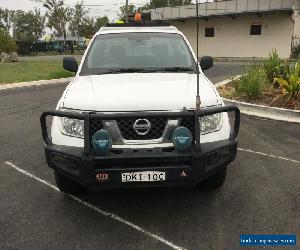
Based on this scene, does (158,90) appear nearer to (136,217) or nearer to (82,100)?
(82,100)

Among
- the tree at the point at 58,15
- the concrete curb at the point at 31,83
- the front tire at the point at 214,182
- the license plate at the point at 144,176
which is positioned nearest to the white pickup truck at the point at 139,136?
the license plate at the point at 144,176

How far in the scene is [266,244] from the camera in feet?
11.4

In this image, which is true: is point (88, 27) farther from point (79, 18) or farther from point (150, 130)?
point (150, 130)

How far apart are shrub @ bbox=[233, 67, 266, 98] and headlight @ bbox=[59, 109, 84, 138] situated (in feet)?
22.4

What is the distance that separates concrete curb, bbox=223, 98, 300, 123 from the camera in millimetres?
8352

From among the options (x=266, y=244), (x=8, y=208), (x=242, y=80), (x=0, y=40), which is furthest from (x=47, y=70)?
(x=266, y=244)

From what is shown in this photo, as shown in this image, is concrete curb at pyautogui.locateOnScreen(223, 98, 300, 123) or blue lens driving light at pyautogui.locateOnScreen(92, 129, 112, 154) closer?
blue lens driving light at pyautogui.locateOnScreen(92, 129, 112, 154)

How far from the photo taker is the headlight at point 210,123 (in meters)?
3.74

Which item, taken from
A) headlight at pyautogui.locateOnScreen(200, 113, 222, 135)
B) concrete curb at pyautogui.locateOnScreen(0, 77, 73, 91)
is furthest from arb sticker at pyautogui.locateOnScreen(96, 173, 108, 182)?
concrete curb at pyautogui.locateOnScreen(0, 77, 73, 91)

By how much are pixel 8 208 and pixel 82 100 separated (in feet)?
5.10

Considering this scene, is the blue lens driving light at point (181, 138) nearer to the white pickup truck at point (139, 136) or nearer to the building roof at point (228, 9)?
the white pickup truck at point (139, 136)

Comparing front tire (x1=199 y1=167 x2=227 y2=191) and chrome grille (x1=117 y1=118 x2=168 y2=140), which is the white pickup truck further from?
front tire (x1=199 y1=167 x2=227 y2=191)

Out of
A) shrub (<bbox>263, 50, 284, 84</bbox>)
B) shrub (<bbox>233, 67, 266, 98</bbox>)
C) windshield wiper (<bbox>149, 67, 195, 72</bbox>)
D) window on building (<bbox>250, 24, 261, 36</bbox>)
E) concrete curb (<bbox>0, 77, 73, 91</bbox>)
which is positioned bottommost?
concrete curb (<bbox>0, 77, 73, 91</bbox>)

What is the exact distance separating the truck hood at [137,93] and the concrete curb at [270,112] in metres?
4.56
